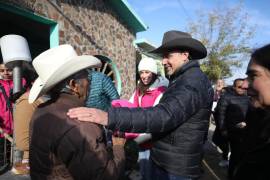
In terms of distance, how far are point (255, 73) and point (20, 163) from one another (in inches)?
150

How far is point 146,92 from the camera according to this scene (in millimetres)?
4227

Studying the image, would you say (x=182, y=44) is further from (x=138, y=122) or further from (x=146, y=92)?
(x=146, y=92)

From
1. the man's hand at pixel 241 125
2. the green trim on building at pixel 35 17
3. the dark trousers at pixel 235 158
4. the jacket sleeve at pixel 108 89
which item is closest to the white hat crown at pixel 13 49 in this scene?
the green trim on building at pixel 35 17

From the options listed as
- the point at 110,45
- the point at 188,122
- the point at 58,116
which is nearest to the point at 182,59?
the point at 188,122

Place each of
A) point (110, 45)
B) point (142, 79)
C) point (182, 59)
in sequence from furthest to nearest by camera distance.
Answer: point (110, 45)
point (142, 79)
point (182, 59)

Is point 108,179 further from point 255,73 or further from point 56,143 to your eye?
point 255,73

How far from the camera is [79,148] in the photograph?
→ 167 cm

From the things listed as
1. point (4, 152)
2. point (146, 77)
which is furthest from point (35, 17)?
point (146, 77)

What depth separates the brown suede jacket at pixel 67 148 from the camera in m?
1.68

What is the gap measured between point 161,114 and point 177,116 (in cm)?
14

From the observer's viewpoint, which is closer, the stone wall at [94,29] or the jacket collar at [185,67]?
the jacket collar at [185,67]

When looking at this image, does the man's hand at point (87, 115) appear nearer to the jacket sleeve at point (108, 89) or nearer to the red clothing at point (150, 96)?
the red clothing at point (150, 96)

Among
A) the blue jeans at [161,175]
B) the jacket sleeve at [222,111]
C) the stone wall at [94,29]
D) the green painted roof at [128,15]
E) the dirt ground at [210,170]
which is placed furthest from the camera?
the green painted roof at [128,15]

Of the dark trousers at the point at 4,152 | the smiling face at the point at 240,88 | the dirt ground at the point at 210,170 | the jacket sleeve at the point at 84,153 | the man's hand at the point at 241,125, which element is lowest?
the dirt ground at the point at 210,170
